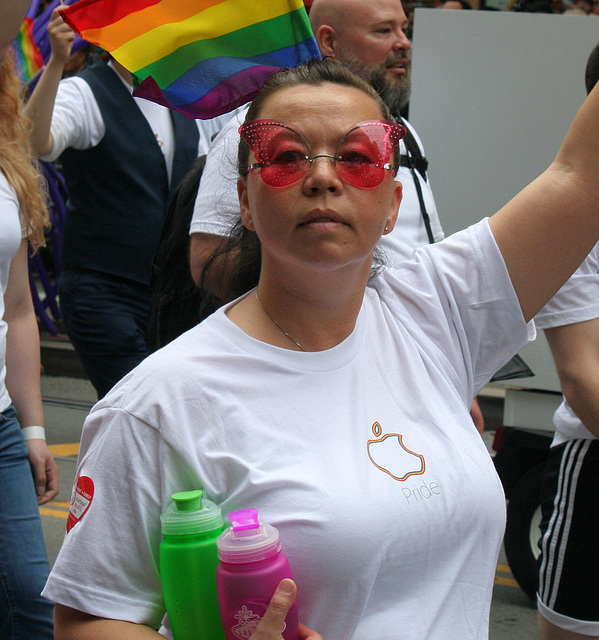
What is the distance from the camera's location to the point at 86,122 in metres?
3.98

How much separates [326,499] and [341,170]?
60cm

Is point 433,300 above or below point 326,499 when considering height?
above

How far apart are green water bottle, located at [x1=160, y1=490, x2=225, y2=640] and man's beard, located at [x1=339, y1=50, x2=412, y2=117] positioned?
1129 millimetres

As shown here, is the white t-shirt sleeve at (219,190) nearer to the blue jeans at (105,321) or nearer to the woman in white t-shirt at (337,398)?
the woman in white t-shirt at (337,398)

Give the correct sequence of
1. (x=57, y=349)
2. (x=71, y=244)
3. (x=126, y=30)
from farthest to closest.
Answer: (x=57, y=349), (x=71, y=244), (x=126, y=30)

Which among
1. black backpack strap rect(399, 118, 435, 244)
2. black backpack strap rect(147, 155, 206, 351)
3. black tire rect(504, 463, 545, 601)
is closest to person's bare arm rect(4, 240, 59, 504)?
black backpack strap rect(147, 155, 206, 351)

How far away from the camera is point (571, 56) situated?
434 centimetres

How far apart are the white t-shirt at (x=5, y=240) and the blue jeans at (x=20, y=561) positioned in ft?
0.41

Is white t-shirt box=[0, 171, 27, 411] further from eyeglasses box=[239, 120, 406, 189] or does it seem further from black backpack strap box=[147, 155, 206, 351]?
eyeglasses box=[239, 120, 406, 189]

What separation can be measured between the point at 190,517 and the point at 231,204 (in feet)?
4.48

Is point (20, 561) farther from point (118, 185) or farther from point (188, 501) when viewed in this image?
point (118, 185)

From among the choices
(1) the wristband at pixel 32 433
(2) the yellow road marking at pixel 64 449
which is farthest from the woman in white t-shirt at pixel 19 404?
(2) the yellow road marking at pixel 64 449

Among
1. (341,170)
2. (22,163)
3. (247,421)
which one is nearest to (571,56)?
(22,163)

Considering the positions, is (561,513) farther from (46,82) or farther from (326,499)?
(46,82)
